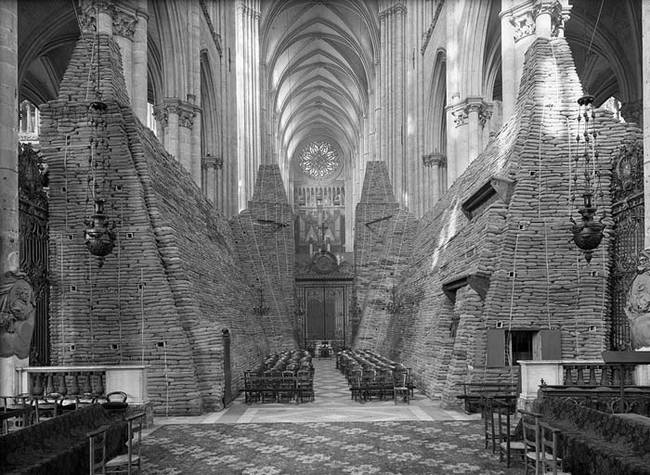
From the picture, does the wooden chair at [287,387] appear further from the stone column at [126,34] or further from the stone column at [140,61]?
the stone column at [126,34]

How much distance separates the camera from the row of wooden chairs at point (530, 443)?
7.32 m

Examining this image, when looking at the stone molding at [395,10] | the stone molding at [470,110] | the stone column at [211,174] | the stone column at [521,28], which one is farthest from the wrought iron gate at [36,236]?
the stone molding at [395,10]

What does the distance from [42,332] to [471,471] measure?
9637 millimetres

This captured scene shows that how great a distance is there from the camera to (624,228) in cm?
1307

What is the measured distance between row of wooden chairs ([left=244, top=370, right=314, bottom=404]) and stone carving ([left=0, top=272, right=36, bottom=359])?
6010mm

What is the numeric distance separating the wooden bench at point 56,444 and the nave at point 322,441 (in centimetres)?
98

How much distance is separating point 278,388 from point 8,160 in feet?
26.4

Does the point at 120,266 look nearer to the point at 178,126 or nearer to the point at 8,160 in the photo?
the point at 8,160

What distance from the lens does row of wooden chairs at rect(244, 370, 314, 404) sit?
15.5 metres

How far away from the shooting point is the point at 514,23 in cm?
1869

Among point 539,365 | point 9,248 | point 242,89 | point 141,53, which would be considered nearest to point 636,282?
point 539,365

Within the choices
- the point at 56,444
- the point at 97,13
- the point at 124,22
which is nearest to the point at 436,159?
the point at 124,22

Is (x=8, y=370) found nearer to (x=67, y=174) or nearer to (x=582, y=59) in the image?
(x=67, y=174)

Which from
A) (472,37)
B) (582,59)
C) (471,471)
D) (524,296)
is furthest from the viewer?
(582,59)
